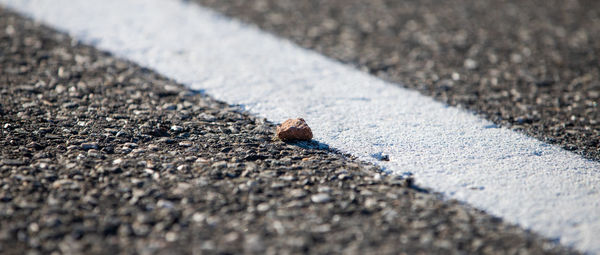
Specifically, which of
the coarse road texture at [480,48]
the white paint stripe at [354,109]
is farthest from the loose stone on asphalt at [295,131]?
the coarse road texture at [480,48]

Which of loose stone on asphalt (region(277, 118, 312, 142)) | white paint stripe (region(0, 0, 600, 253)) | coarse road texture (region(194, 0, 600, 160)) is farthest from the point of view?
coarse road texture (region(194, 0, 600, 160))

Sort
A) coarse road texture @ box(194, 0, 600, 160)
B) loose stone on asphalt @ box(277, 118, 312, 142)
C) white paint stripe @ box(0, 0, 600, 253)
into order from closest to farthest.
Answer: white paint stripe @ box(0, 0, 600, 253) → loose stone on asphalt @ box(277, 118, 312, 142) → coarse road texture @ box(194, 0, 600, 160)

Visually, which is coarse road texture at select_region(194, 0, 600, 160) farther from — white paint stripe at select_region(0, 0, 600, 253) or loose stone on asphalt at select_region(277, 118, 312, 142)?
loose stone on asphalt at select_region(277, 118, 312, 142)

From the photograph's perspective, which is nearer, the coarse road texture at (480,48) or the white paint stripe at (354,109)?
the white paint stripe at (354,109)

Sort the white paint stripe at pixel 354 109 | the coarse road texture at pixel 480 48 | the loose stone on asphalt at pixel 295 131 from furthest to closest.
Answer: the coarse road texture at pixel 480 48, the loose stone on asphalt at pixel 295 131, the white paint stripe at pixel 354 109

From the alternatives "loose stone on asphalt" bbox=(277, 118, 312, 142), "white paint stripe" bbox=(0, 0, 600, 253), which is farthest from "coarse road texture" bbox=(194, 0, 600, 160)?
"loose stone on asphalt" bbox=(277, 118, 312, 142)

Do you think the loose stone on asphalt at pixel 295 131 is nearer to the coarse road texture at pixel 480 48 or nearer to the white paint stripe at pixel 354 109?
the white paint stripe at pixel 354 109
